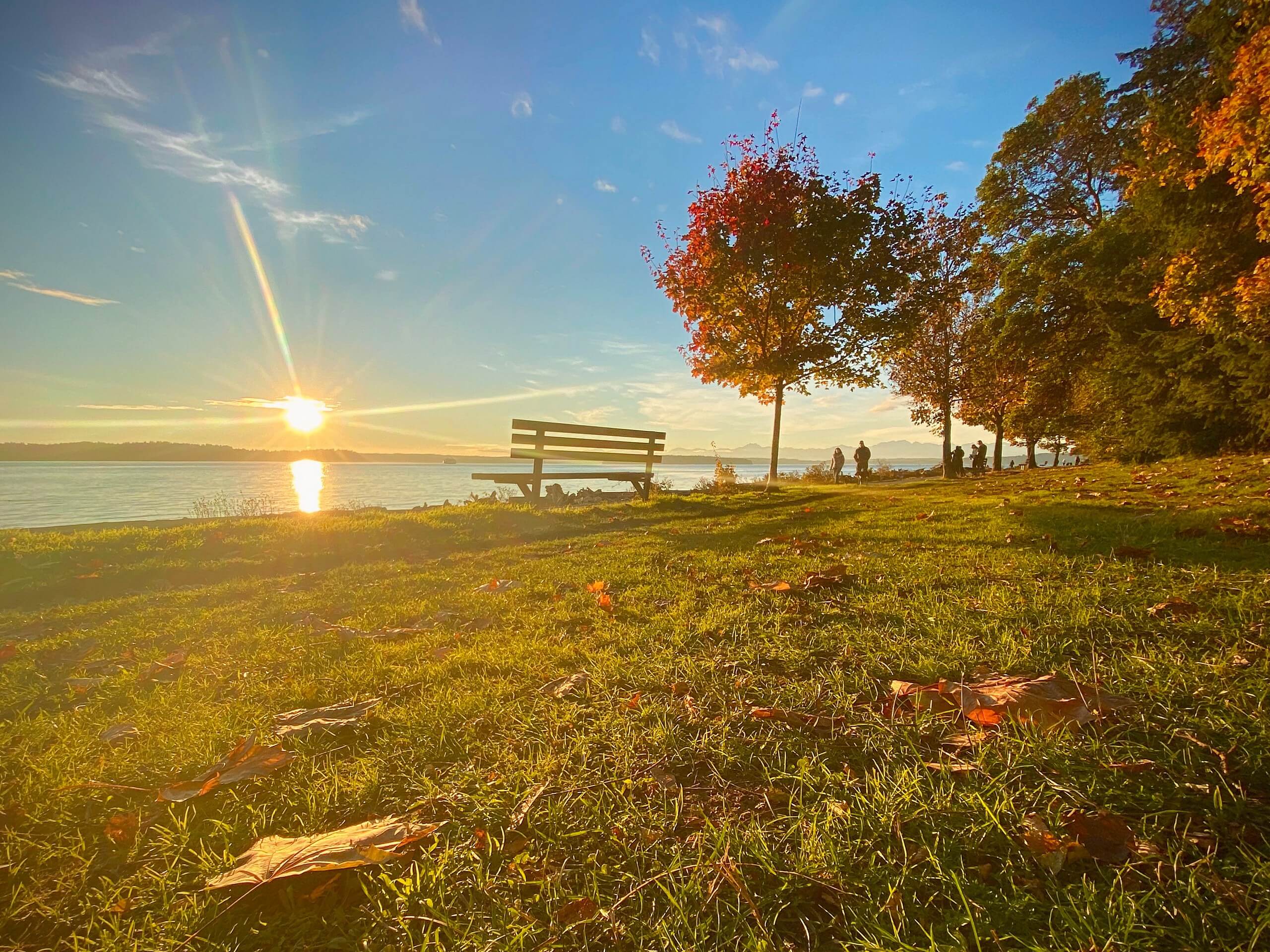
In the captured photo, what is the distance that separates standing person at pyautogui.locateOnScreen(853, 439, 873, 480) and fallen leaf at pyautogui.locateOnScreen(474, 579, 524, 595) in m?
20.2

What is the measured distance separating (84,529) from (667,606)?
537 inches

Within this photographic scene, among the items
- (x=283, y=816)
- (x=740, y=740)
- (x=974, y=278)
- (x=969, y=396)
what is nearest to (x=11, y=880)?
(x=283, y=816)

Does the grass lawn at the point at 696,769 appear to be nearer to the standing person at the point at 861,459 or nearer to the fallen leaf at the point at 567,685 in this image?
the fallen leaf at the point at 567,685

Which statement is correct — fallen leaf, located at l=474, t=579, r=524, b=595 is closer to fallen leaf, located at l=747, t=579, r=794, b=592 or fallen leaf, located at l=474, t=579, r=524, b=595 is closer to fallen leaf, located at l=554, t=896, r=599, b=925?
fallen leaf, located at l=747, t=579, r=794, b=592

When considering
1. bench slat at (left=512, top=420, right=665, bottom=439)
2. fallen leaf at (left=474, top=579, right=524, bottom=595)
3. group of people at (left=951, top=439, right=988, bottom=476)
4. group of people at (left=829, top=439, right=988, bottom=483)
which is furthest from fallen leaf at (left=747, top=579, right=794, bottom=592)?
group of people at (left=951, top=439, right=988, bottom=476)

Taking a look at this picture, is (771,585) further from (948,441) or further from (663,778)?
(948,441)

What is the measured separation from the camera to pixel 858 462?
2258 centimetres

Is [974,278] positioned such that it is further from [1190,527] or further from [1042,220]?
[1190,527]

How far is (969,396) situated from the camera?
2388cm

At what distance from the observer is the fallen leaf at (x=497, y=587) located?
4.92m

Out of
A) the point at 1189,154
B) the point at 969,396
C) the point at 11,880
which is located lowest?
the point at 11,880

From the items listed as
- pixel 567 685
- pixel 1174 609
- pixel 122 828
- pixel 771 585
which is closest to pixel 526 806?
pixel 567 685

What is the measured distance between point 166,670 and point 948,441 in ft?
83.4

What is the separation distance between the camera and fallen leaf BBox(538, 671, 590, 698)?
8.08ft
